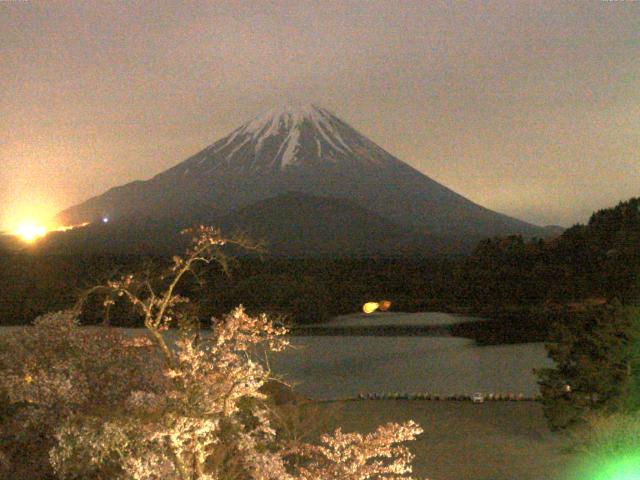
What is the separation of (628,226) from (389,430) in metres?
38.1

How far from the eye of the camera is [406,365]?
30.9 metres

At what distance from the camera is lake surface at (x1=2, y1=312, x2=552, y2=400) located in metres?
23.5

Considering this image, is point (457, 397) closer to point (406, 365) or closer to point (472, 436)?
point (472, 436)

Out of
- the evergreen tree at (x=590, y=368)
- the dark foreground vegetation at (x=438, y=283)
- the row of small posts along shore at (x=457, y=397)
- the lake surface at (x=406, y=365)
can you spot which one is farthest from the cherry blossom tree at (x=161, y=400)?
the dark foreground vegetation at (x=438, y=283)

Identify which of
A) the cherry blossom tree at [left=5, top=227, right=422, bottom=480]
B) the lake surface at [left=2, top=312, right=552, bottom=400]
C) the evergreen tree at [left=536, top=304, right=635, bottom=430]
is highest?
the cherry blossom tree at [left=5, top=227, right=422, bottom=480]

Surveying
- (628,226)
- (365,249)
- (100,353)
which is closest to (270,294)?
(628,226)

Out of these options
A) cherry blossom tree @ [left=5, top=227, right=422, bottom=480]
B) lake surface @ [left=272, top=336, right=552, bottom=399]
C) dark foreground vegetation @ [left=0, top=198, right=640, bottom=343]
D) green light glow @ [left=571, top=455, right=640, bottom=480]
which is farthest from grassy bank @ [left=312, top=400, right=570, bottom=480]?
dark foreground vegetation @ [left=0, top=198, right=640, bottom=343]

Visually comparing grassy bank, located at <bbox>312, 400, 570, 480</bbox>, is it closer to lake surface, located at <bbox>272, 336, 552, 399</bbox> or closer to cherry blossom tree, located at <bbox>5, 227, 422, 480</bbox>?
cherry blossom tree, located at <bbox>5, 227, 422, 480</bbox>

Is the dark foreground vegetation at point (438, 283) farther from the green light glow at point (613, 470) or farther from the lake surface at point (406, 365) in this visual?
the green light glow at point (613, 470)

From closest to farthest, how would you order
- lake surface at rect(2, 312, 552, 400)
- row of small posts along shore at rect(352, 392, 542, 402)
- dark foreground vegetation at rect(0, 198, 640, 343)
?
row of small posts along shore at rect(352, 392, 542, 402) → lake surface at rect(2, 312, 552, 400) → dark foreground vegetation at rect(0, 198, 640, 343)

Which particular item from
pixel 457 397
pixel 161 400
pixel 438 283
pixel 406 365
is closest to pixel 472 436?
pixel 457 397

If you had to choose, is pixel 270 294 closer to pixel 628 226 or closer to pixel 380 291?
pixel 380 291

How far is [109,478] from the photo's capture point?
6.37m

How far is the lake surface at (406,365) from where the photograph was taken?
23.5m
